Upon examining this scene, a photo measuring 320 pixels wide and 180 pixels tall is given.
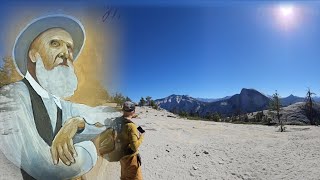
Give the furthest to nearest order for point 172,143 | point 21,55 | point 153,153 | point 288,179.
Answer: point 172,143, point 153,153, point 288,179, point 21,55

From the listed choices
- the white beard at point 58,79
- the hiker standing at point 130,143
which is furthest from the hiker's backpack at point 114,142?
the white beard at point 58,79

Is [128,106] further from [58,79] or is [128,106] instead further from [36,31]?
[36,31]

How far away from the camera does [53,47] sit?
3492mm

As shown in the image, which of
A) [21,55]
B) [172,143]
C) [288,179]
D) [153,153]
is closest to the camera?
[21,55]

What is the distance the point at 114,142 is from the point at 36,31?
1492mm

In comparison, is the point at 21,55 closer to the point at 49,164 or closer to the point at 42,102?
the point at 42,102

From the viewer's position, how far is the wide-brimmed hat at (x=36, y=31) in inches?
135

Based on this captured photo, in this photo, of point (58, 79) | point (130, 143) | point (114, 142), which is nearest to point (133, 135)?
point (130, 143)

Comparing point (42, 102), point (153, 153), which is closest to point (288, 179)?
point (153, 153)

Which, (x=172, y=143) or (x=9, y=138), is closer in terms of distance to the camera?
(x=9, y=138)

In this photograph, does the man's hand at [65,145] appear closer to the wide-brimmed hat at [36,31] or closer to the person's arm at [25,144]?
the person's arm at [25,144]

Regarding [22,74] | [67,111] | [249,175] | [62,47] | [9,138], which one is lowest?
[249,175]

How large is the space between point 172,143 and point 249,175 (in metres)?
2.46

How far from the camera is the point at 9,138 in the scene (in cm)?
351
